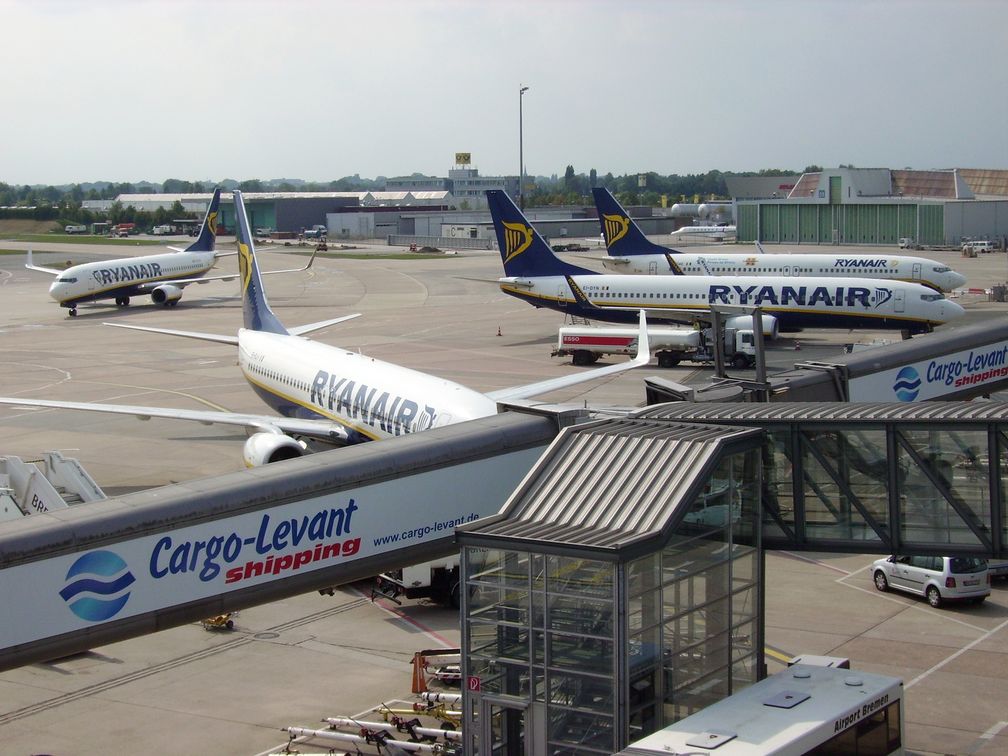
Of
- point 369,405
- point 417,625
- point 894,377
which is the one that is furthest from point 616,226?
point 417,625

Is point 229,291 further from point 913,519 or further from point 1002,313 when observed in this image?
point 913,519

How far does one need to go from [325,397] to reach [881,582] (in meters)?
18.5

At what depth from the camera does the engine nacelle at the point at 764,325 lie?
66.6m

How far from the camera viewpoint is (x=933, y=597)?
29.4 metres

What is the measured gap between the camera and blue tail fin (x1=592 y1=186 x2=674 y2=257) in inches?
3748

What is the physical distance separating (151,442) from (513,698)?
3428 centimetres

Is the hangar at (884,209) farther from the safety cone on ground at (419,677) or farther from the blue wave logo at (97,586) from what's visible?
the blue wave logo at (97,586)

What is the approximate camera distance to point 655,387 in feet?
92.8

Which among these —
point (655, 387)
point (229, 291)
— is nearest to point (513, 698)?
point (655, 387)

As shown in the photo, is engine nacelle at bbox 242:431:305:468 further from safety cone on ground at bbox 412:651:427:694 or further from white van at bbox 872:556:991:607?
white van at bbox 872:556:991:607

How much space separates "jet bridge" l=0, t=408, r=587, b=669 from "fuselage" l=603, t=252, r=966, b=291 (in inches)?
2452

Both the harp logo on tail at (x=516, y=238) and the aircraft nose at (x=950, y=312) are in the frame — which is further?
the harp logo on tail at (x=516, y=238)

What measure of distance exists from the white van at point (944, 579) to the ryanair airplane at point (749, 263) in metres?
54.2

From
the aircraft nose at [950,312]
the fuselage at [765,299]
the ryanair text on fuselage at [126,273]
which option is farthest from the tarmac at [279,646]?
the ryanair text on fuselage at [126,273]
